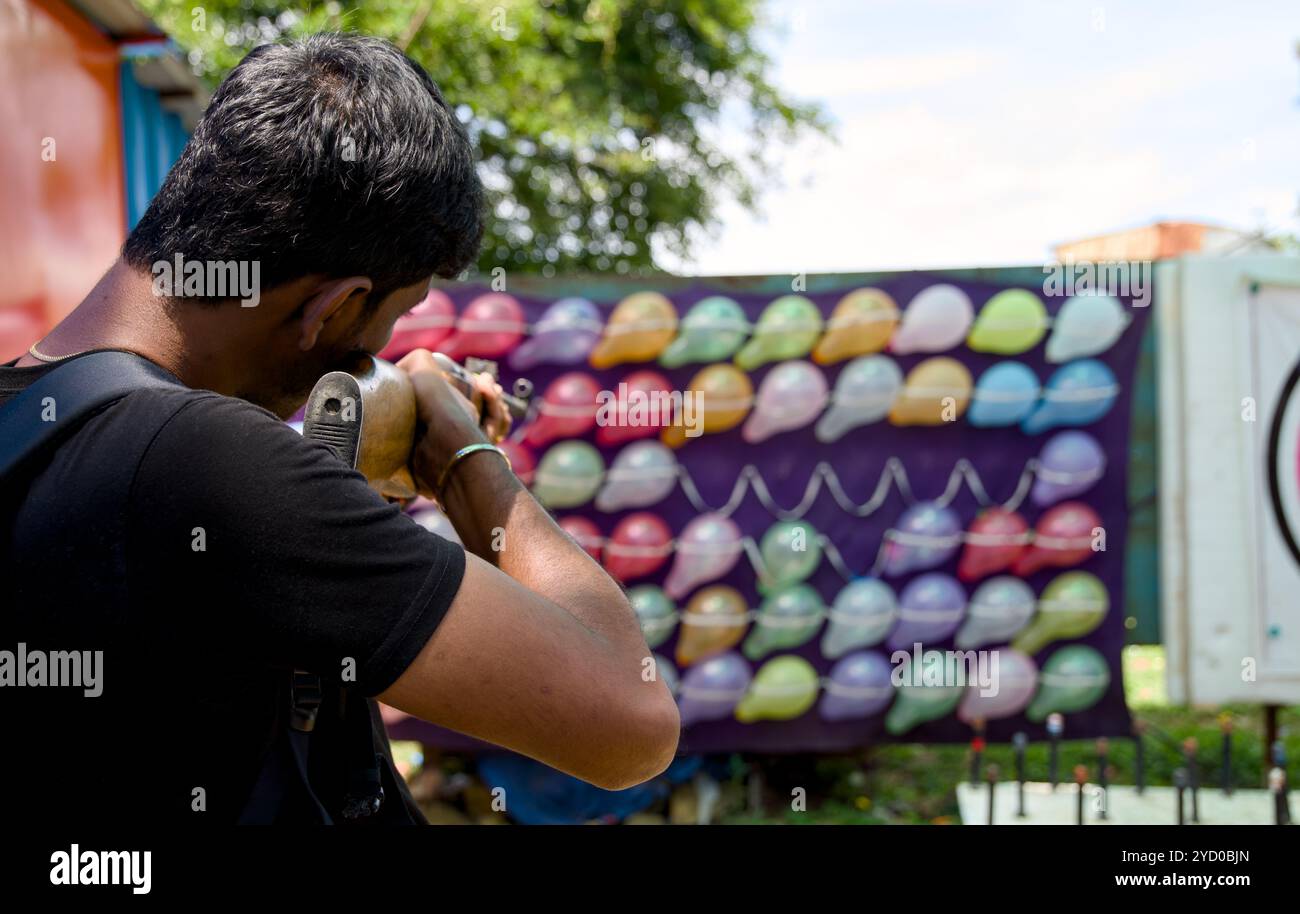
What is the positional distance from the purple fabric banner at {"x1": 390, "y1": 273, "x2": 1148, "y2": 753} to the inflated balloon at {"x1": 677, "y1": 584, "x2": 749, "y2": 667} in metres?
0.06

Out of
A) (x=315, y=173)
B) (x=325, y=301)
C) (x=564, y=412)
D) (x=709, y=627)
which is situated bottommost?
(x=709, y=627)

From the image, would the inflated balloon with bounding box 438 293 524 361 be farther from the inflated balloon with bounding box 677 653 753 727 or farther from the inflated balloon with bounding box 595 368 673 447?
the inflated balloon with bounding box 677 653 753 727

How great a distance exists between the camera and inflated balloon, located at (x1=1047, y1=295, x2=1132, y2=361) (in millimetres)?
4523

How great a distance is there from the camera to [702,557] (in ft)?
14.8

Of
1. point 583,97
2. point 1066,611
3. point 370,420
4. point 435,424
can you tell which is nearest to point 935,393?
point 1066,611

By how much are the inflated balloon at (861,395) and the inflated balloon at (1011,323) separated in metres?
0.43

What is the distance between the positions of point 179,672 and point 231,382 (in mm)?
328

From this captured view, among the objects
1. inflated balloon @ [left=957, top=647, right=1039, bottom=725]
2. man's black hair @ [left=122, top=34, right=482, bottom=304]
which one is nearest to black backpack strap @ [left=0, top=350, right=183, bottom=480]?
man's black hair @ [left=122, top=34, right=482, bottom=304]

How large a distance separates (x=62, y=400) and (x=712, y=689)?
379 cm

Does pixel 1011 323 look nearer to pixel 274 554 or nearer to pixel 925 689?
pixel 925 689

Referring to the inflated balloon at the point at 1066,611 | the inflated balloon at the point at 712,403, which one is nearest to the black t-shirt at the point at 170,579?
the inflated balloon at the point at 712,403
